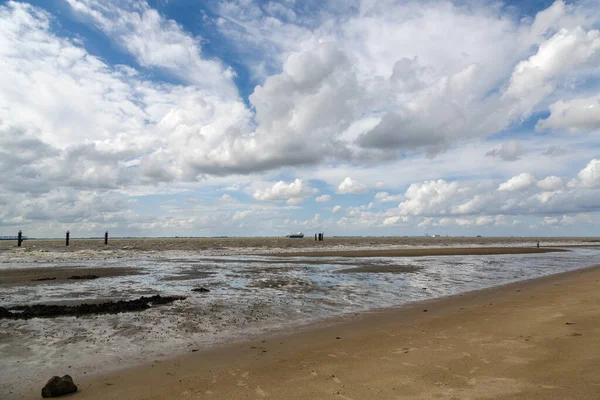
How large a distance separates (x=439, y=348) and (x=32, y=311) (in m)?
14.0

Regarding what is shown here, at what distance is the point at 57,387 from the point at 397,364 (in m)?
6.31

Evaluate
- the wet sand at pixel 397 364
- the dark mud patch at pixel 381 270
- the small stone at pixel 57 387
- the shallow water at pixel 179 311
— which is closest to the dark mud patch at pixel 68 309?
the shallow water at pixel 179 311

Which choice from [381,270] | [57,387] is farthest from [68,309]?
[381,270]

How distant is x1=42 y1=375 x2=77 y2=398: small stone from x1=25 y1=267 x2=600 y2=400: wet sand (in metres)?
0.24

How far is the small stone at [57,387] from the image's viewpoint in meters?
6.24

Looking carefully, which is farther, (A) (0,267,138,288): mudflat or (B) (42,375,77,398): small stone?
(A) (0,267,138,288): mudflat

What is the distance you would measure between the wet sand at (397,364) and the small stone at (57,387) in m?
0.24

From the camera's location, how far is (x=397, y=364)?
7328mm

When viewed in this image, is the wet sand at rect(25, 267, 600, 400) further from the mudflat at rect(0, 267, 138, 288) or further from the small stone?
the mudflat at rect(0, 267, 138, 288)

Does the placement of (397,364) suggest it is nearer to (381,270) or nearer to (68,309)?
(68,309)

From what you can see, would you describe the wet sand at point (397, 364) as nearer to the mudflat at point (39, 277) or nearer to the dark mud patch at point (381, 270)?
the dark mud patch at point (381, 270)

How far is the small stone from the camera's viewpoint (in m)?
6.24

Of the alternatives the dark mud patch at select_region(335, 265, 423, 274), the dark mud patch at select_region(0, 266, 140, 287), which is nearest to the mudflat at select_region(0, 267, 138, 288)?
the dark mud patch at select_region(0, 266, 140, 287)

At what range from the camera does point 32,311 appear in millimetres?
13242
